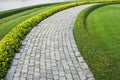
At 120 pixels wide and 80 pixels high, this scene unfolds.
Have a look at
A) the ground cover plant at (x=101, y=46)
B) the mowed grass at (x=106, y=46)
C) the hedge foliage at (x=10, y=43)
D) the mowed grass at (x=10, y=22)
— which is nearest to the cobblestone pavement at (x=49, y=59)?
the hedge foliage at (x=10, y=43)

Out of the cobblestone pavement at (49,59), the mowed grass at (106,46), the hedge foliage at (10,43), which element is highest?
the hedge foliage at (10,43)

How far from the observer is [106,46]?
475 inches

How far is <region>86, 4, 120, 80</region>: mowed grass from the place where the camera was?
8641mm

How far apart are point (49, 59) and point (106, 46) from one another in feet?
12.0

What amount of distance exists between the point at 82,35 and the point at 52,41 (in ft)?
6.62

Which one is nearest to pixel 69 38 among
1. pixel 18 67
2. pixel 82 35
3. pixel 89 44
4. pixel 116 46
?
pixel 82 35

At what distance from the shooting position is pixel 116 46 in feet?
39.2

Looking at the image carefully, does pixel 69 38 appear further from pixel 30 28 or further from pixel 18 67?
pixel 18 67

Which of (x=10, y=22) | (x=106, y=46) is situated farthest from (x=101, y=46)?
(x=10, y=22)

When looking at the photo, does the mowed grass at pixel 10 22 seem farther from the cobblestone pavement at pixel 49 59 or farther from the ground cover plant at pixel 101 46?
the ground cover plant at pixel 101 46

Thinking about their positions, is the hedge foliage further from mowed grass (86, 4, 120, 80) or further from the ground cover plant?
mowed grass (86, 4, 120, 80)

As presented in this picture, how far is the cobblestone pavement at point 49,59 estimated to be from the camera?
860 cm

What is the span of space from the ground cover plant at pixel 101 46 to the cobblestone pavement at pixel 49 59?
36 cm

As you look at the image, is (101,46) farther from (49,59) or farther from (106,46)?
(49,59)
